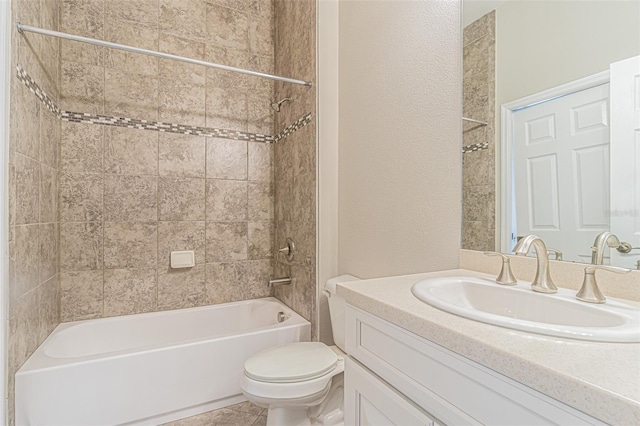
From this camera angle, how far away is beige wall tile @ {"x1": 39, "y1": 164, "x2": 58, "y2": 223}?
59.5 inches

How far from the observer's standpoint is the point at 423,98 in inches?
48.6

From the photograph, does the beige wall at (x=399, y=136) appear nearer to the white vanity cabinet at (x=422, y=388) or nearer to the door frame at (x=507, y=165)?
the door frame at (x=507, y=165)

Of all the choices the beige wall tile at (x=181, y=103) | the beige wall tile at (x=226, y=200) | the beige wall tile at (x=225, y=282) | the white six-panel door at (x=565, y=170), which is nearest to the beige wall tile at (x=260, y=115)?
the beige wall tile at (x=181, y=103)

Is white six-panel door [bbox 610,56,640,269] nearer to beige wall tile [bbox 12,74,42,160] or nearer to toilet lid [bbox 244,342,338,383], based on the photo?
toilet lid [bbox 244,342,338,383]

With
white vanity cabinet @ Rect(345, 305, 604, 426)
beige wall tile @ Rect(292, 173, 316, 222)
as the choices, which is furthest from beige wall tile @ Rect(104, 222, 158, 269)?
white vanity cabinet @ Rect(345, 305, 604, 426)

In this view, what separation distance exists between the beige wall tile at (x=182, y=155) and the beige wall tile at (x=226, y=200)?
0.14 metres

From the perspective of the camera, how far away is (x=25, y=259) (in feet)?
4.26

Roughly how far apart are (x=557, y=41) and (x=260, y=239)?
2042mm

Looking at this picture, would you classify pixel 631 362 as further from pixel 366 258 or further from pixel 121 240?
pixel 121 240

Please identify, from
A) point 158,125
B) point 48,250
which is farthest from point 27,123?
point 158,125

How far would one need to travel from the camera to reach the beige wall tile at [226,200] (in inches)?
87.2

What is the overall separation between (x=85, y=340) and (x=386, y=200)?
1.94 meters

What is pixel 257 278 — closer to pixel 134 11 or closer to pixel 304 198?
pixel 304 198

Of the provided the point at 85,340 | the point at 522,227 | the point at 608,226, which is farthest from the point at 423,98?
the point at 85,340
